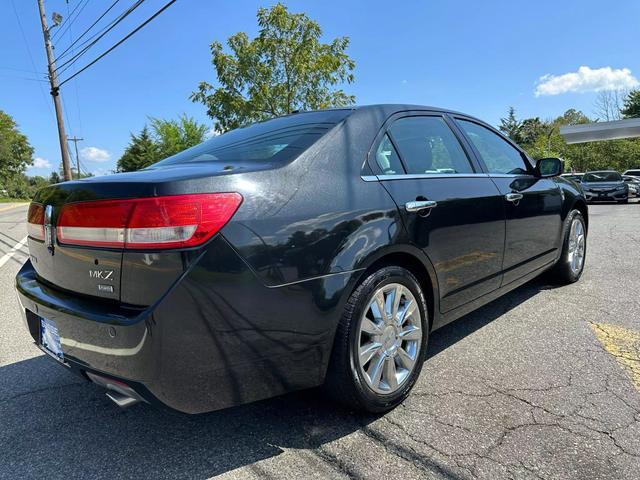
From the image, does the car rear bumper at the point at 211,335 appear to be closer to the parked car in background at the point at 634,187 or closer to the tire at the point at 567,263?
the tire at the point at 567,263

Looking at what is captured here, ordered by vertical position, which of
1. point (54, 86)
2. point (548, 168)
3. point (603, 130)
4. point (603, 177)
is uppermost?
point (54, 86)

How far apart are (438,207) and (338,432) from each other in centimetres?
131

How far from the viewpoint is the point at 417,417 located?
238 centimetres

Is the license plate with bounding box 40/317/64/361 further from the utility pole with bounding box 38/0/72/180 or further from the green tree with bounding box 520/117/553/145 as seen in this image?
the green tree with bounding box 520/117/553/145

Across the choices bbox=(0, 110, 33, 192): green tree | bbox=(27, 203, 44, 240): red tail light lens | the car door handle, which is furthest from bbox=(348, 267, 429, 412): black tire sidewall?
bbox=(0, 110, 33, 192): green tree

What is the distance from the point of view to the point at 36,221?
93.4 inches

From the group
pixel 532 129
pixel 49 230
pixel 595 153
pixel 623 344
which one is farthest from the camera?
pixel 532 129

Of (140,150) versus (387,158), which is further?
(140,150)

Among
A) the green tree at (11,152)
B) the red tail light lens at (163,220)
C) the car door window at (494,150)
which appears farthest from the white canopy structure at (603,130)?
the green tree at (11,152)

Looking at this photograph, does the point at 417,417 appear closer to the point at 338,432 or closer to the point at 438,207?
the point at 338,432

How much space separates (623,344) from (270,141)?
2769mm

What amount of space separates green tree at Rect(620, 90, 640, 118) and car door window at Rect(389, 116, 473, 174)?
2180 inches

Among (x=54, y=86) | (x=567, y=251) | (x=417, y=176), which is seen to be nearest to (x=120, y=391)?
(x=417, y=176)

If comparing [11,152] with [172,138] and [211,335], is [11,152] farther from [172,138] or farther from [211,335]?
[211,335]
